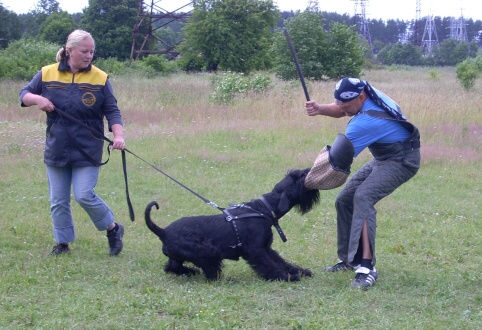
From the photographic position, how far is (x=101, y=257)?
217 inches

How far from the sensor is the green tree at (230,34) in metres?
29.5

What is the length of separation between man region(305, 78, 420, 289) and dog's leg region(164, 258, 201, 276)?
1171mm

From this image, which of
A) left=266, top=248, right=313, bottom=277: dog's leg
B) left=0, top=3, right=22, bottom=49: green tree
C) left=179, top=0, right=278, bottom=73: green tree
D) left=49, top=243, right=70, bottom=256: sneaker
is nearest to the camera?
left=266, top=248, right=313, bottom=277: dog's leg

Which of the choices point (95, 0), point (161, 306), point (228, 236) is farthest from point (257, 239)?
point (95, 0)

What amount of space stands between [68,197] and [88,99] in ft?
2.93

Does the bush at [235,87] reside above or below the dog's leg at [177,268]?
above

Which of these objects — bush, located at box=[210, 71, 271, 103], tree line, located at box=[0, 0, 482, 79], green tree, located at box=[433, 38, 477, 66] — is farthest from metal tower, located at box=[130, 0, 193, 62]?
green tree, located at box=[433, 38, 477, 66]

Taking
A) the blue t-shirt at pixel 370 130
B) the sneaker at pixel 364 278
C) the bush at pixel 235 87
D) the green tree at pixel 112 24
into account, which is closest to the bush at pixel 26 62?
the bush at pixel 235 87

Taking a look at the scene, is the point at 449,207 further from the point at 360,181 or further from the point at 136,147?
the point at 136,147

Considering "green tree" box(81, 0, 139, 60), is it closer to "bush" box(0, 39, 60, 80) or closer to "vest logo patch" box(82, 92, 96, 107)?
"bush" box(0, 39, 60, 80)

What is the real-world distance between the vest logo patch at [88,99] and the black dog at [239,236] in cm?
109

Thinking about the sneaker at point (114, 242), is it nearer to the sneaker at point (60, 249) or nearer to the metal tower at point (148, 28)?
the sneaker at point (60, 249)

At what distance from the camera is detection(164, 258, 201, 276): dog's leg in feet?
16.0

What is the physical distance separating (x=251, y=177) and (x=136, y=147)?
9.80 ft
